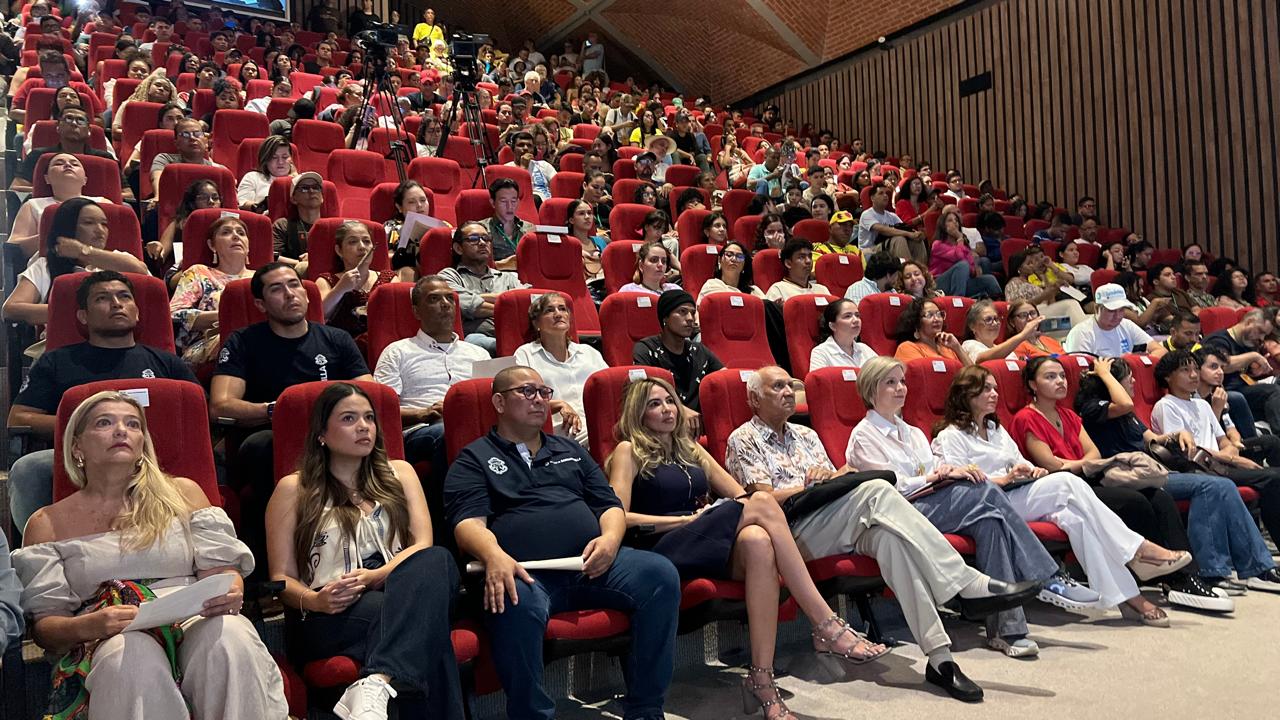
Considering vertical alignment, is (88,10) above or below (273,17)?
below

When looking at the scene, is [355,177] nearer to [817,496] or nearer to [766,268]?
[766,268]

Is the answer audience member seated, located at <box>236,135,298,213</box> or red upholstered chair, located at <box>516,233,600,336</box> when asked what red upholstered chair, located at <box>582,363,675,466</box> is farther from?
audience member seated, located at <box>236,135,298,213</box>

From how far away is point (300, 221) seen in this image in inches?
150

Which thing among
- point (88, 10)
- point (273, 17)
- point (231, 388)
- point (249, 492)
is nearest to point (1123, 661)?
point (249, 492)

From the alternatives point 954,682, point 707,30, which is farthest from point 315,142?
point 707,30

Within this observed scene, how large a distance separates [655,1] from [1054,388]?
8556 mm

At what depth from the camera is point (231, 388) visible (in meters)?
2.46

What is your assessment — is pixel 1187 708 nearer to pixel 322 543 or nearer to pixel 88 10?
pixel 322 543

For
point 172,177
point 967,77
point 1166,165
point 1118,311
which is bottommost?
point 1118,311

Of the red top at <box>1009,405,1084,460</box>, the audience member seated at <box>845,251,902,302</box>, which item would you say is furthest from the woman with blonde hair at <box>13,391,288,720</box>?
the audience member seated at <box>845,251,902,302</box>

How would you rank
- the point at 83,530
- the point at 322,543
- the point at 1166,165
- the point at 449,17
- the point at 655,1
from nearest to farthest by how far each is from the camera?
1. the point at 83,530
2. the point at 322,543
3. the point at 1166,165
4. the point at 655,1
5. the point at 449,17

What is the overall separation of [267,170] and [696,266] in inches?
75.4

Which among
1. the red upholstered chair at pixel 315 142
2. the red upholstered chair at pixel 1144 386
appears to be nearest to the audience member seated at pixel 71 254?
the red upholstered chair at pixel 315 142

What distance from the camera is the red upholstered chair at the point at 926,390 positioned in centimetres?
327
